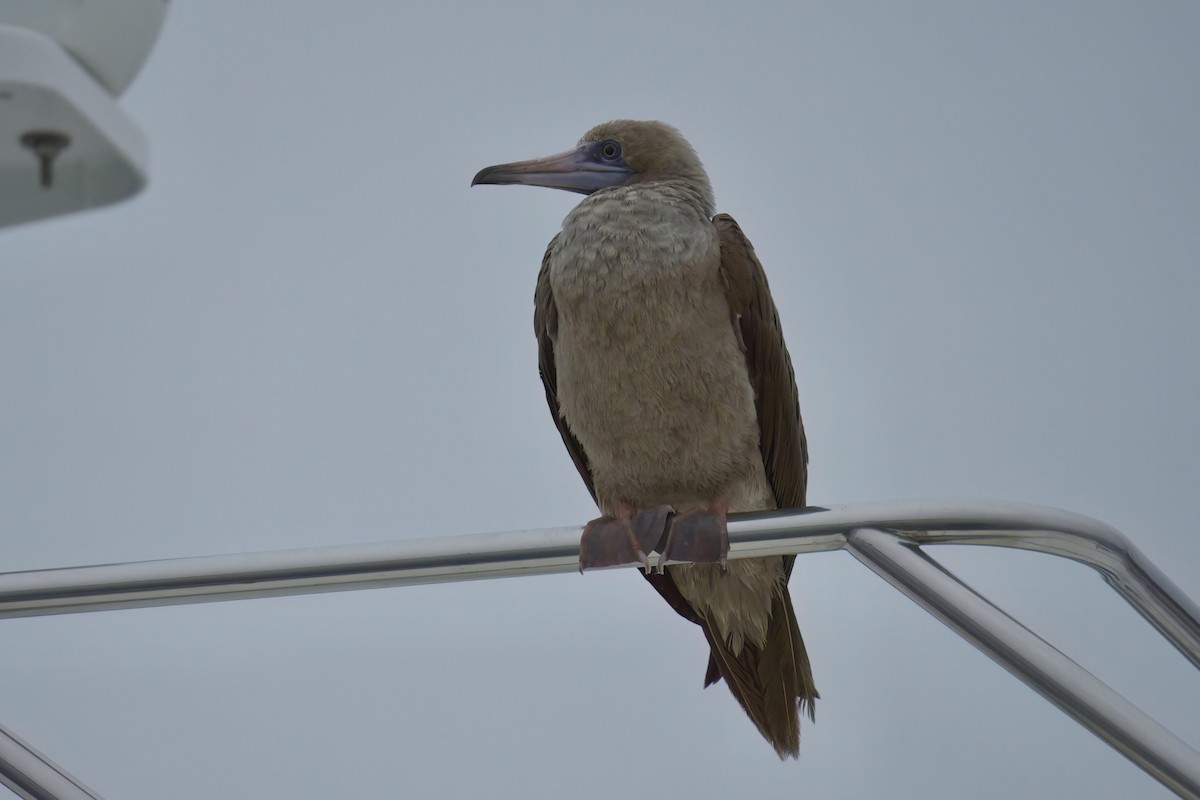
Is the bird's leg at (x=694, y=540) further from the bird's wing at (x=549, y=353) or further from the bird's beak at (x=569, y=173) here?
the bird's beak at (x=569, y=173)

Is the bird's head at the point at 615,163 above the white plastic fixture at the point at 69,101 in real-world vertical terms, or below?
above

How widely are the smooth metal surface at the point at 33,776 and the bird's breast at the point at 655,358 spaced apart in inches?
A: 58.2

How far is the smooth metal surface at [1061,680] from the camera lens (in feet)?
3.93

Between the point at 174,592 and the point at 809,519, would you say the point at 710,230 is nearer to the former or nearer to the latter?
the point at 809,519

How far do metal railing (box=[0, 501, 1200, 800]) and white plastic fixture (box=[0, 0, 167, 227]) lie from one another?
0.60 m

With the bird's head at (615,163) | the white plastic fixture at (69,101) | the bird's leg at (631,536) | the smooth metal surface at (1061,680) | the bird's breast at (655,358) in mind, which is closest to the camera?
the white plastic fixture at (69,101)

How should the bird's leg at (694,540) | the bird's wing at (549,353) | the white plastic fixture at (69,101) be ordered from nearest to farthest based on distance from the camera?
the white plastic fixture at (69,101), the bird's leg at (694,540), the bird's wing at (549,353)

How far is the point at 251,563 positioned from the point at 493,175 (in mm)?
1919

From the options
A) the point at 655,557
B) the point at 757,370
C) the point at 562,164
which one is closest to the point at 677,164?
the point at 562,164

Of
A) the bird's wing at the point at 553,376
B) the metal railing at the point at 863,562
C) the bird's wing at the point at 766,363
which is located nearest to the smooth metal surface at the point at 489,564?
the metal railing at the point at 863,562

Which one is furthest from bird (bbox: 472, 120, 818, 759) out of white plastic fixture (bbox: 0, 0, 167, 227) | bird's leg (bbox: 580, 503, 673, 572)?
white plastic fixture (bbox: 0, 0, 167, 227)

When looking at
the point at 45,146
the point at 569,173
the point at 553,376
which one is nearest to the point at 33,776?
the point at 45,146

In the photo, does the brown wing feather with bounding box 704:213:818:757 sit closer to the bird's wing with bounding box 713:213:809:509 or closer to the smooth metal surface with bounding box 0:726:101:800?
the bird's wing with bounding box 713:213:809:509

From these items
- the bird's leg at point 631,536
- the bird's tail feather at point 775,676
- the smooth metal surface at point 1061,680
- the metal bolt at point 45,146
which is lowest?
the bird's tail feather at point 775,676
